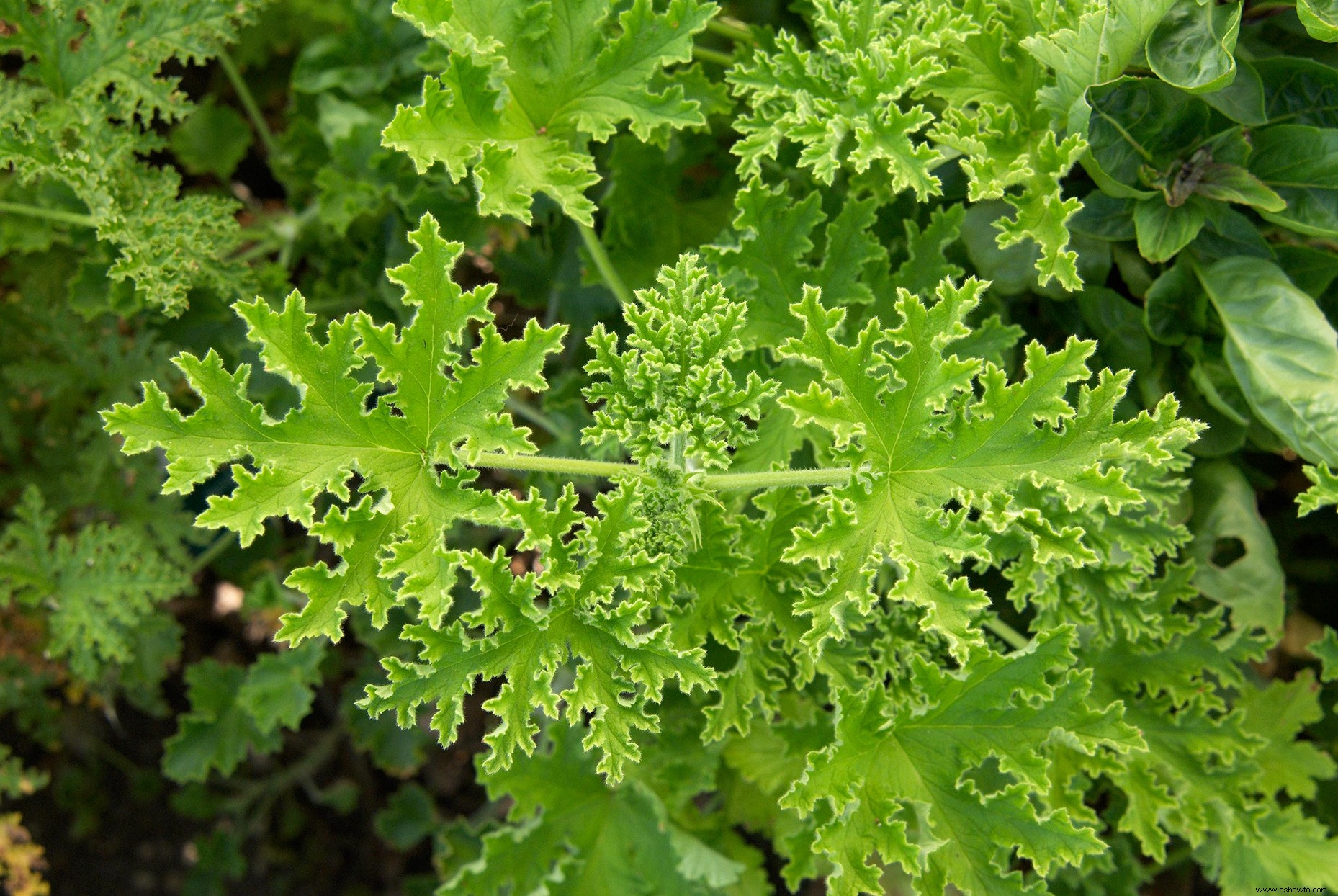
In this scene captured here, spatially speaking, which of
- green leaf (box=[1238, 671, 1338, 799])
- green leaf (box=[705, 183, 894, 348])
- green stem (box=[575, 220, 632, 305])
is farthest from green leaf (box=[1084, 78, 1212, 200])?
green leaf (box=[1238, 671, 1338, 799])

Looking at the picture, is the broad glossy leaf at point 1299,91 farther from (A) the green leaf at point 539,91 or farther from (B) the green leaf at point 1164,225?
(A) the green leaf at point 539,91

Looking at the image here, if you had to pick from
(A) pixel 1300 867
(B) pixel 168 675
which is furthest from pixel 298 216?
(A) pixel 1300 867

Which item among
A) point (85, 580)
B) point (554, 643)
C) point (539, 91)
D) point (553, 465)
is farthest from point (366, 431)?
point (85, 580)

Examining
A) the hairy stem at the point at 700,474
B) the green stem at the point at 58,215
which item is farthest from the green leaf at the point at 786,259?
the green stem at the point at 58,215

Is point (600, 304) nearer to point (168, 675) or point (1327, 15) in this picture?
point (1327, 15)

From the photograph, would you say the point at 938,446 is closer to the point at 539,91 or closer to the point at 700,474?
the point at 700,474
